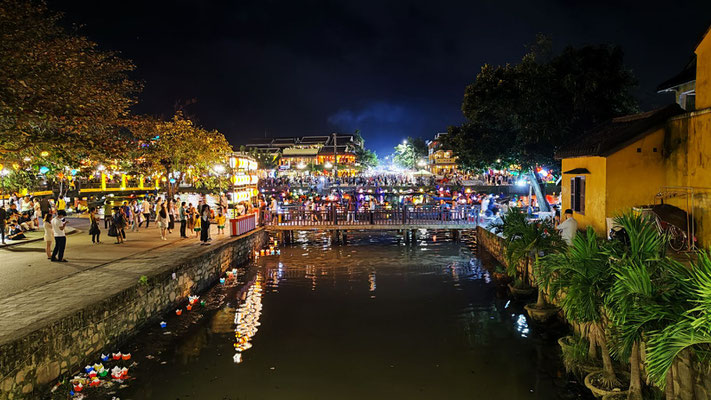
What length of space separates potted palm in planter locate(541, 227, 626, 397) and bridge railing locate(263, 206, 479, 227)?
1634cm

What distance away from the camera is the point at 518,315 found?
12117 mm

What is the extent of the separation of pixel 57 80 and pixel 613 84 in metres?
21.3

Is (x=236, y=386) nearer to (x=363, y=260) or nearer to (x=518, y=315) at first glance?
(x=518, y=315)

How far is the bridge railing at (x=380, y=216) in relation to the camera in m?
23.9

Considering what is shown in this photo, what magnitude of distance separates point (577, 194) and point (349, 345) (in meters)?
9.90

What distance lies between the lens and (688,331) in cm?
475

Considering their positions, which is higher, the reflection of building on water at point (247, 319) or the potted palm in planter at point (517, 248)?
the potted palm in planter at point (517, 248)

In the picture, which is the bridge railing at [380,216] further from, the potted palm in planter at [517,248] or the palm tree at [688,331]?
the palm tree at [688,331]

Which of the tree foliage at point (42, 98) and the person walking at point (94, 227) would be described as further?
the person walking at point (94, 227)

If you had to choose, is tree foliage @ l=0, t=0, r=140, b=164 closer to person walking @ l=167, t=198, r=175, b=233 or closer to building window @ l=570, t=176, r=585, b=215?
person walking @ l=167, t=198, r=175, b=233

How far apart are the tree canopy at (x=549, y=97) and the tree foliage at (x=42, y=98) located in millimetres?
17296

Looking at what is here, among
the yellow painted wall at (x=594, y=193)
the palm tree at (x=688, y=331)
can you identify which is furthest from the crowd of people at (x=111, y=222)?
the palm tree at (x=688, y=331)

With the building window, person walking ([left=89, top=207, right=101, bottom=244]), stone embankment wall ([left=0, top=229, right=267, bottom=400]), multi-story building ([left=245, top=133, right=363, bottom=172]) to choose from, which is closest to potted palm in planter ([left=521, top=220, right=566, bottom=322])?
the building window

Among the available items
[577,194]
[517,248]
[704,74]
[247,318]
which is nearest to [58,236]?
[247,318]
